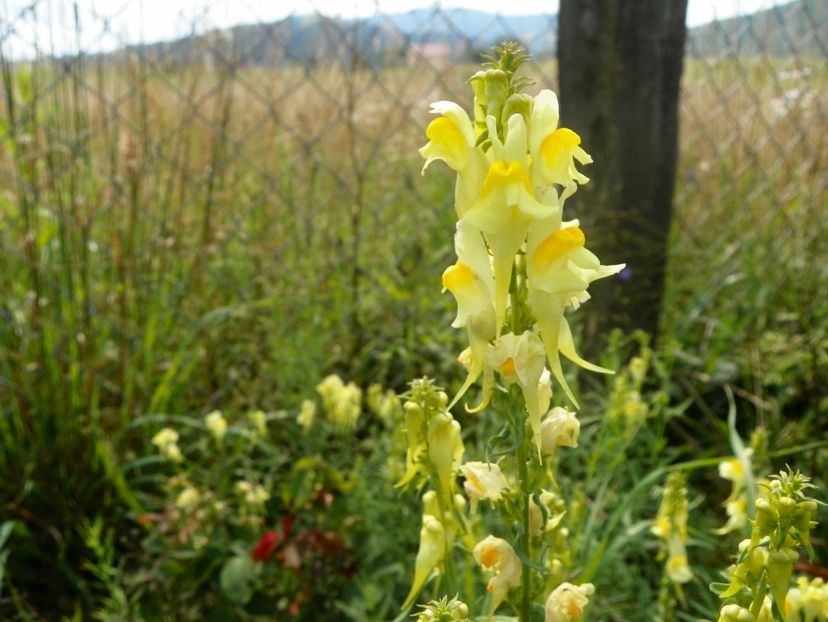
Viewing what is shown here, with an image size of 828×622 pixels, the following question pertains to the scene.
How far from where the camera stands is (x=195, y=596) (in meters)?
1.92

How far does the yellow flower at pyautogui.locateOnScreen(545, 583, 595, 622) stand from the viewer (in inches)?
30.7

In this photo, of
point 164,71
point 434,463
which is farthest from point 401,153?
point 434,463

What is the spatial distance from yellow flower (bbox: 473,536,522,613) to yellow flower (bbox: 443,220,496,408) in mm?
171

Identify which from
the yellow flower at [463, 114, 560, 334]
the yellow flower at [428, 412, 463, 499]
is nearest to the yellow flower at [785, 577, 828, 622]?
the yellow flower at [428, 412, 463, 499]

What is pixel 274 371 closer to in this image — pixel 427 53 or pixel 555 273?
pixel 427 53

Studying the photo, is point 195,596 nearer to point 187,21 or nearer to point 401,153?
point 187,21

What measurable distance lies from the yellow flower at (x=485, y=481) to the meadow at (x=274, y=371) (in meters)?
0.51

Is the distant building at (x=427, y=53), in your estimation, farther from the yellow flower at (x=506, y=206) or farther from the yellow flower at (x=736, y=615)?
the yellow flower at (x=736, y=615)

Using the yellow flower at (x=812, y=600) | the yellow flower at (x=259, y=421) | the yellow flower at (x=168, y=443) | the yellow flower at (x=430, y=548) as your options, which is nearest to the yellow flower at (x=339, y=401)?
the yellow flower at (x=259, y=421)

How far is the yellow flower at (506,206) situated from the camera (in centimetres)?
68

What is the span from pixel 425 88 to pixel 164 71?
1.23m

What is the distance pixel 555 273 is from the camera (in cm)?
70

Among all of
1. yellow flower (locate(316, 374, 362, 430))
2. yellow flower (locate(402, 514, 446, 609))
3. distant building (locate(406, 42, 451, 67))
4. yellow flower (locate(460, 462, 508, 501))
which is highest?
distant building (locate(406, 42, 451, 67))

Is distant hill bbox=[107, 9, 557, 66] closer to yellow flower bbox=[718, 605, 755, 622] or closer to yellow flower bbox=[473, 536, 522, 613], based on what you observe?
yellow flower bbox=[473, 536, 522, 613]
